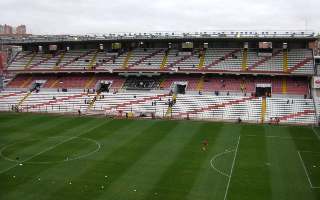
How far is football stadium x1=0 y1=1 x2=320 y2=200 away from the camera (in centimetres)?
2664

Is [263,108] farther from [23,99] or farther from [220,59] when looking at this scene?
[23,99]

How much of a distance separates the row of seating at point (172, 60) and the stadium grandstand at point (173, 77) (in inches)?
5.2

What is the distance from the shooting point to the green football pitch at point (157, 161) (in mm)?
25062

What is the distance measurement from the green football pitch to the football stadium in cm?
9

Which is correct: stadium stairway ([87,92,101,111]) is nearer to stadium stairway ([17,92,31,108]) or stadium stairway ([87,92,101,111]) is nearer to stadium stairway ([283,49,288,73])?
stadium stairway ([17,92,31,108])

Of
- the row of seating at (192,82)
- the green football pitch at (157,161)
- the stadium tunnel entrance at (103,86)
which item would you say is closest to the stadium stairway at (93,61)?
the row of seating at (192,82)

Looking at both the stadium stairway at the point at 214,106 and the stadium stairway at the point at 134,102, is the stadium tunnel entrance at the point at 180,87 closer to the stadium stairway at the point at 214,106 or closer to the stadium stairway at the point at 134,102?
the stadium stairway at the point at 134,102

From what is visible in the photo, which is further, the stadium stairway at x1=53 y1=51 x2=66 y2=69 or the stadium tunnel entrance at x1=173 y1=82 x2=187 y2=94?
the stadium stairway at x1=53 y1=51 x2=66 y2=69

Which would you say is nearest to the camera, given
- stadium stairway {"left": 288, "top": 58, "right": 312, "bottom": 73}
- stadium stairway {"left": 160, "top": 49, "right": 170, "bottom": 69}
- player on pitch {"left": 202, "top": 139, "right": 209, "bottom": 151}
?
player on pitch {"left": 202, "top": 139, "right": 209, "bottom": 151}

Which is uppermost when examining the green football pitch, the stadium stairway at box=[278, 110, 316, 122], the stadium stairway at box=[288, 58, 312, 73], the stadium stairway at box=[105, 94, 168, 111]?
the stadium stairway at box=[288, 58, 312, 73]

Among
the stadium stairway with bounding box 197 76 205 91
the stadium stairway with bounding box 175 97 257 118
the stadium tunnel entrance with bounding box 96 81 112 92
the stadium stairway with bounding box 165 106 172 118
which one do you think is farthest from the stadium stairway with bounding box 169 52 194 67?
the stadium stairway with bounding box 175 97 257 118

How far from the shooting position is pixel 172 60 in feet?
206

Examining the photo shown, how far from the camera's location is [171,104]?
54.7m

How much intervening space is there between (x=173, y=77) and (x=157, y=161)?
31582mm
